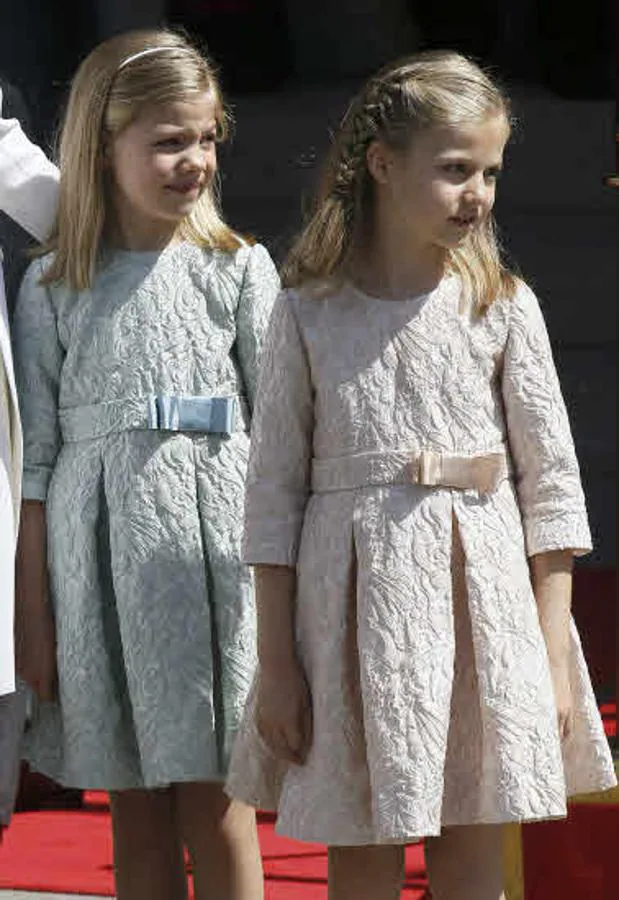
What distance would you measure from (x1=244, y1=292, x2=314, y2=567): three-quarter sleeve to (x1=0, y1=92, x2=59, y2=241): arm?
65 centimetres

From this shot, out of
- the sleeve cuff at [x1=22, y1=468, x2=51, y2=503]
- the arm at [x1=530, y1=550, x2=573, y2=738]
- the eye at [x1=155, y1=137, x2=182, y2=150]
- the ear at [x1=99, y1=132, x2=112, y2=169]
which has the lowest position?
the arm at [x1=530, y1=550, x2=573, y2=738]

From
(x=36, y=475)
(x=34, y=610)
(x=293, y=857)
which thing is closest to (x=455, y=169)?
(x=36, y=475)

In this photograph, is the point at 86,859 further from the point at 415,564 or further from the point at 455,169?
the point at 455,169

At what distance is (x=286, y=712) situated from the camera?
3.26m

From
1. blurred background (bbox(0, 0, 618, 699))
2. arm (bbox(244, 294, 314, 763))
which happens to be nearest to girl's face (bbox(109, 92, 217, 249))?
arm (bbox(244, 294, 314, 763))

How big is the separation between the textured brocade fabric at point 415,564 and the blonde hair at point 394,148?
0.15 ft

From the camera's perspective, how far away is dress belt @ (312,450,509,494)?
3.29 m

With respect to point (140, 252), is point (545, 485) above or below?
below

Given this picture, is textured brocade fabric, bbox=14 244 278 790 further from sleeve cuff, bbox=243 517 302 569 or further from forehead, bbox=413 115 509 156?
forehead, bbox=413 115 509 156

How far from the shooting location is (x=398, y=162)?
3340mm

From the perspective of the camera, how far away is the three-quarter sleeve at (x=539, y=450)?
332 cm

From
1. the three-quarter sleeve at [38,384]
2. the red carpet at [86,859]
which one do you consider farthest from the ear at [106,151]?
the red carpet at [86,859]

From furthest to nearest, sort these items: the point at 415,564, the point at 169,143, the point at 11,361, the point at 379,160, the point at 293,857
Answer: the point at 293,857
the point at 169,143
the point at 11,361
the point at 379,160
the point at 415,564

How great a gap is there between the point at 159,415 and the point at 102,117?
485mm
